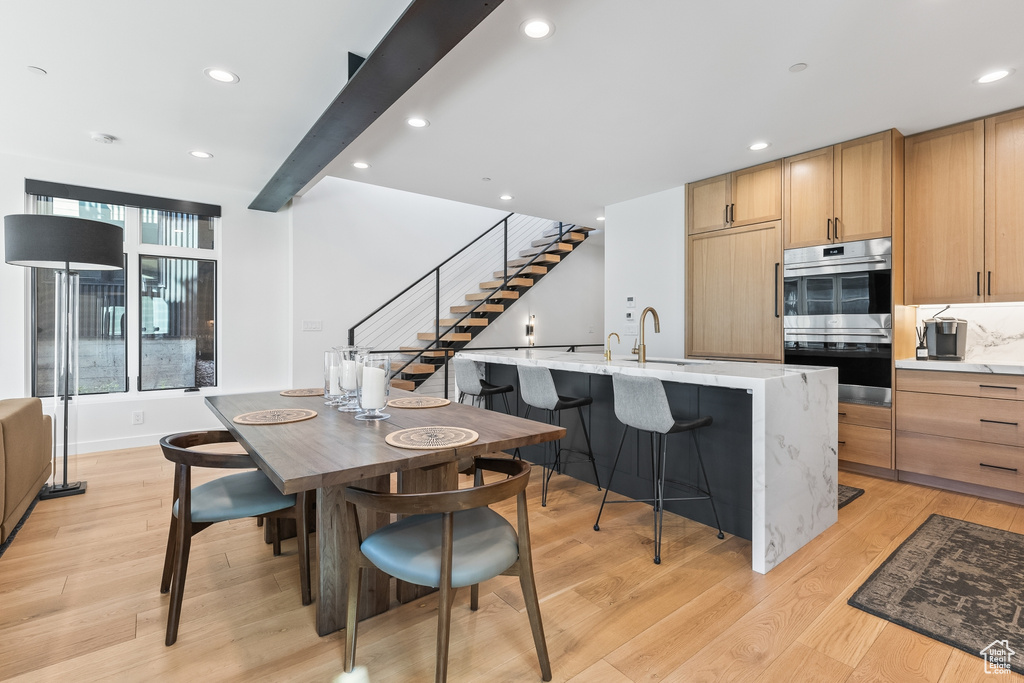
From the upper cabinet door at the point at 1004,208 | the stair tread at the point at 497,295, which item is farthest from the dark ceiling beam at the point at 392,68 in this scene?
the upper cabinet door at the point at 1004,208

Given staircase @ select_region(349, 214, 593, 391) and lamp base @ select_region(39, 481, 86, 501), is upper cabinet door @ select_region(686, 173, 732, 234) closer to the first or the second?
staircase @ select_region(349, 214, 593, 391)

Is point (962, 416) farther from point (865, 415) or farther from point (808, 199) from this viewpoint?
point (808, 199)


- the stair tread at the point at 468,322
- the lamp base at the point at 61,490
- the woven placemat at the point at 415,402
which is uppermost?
the stair tread at the point at 468,322

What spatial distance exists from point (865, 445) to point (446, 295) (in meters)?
4.98

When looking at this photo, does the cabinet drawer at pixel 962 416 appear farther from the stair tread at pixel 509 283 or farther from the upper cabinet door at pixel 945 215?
the stair tread at pixel 509 283

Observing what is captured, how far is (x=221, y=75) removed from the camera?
2732 mm

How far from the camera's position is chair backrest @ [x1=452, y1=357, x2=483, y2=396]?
3.61 m

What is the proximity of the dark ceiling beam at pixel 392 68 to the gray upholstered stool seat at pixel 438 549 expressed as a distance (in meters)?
1.97

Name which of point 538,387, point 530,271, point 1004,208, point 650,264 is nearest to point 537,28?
point 538,387

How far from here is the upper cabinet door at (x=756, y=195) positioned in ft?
13.3

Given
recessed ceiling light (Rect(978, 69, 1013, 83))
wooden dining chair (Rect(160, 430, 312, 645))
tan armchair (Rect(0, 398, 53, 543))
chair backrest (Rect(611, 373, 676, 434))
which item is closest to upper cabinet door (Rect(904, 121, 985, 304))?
recessed ceiling light (Rect(978, 69, 1013, 83))

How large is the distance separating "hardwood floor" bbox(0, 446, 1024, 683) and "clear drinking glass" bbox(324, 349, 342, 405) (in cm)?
83

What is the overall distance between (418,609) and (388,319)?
15.2 ft

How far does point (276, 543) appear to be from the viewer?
2.33 metres
